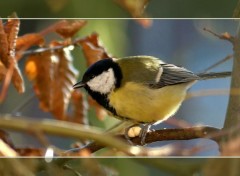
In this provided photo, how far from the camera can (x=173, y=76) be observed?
0.74 m

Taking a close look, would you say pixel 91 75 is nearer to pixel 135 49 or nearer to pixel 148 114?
pixel 148 114

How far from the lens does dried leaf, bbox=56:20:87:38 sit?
0.70 meters

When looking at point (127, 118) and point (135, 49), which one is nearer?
point (127, 118)

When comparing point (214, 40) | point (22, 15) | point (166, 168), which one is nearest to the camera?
point (166, 168)

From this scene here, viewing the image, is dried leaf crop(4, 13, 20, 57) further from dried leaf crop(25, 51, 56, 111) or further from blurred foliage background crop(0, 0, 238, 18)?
blurred foliage background crop(0, 0, 238, 18)

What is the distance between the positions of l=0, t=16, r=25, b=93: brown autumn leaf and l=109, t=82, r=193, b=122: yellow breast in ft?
0.59

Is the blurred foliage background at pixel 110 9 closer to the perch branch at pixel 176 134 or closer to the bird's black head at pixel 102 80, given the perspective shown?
the bird's black head at pixel 102 80

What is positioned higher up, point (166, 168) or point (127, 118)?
point (166, 168)

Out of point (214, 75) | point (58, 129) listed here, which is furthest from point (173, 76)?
point (58, 129)

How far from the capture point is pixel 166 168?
43 cm

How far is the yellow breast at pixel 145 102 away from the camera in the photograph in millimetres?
721

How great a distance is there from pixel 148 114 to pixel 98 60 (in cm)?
10

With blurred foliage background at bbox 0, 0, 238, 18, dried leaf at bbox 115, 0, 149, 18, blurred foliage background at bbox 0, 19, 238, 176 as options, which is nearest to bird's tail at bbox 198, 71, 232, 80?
blurred foliage background at bbox 0, 19, 238, 176

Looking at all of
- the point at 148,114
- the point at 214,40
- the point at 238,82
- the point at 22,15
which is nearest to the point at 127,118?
the point at 148,114
